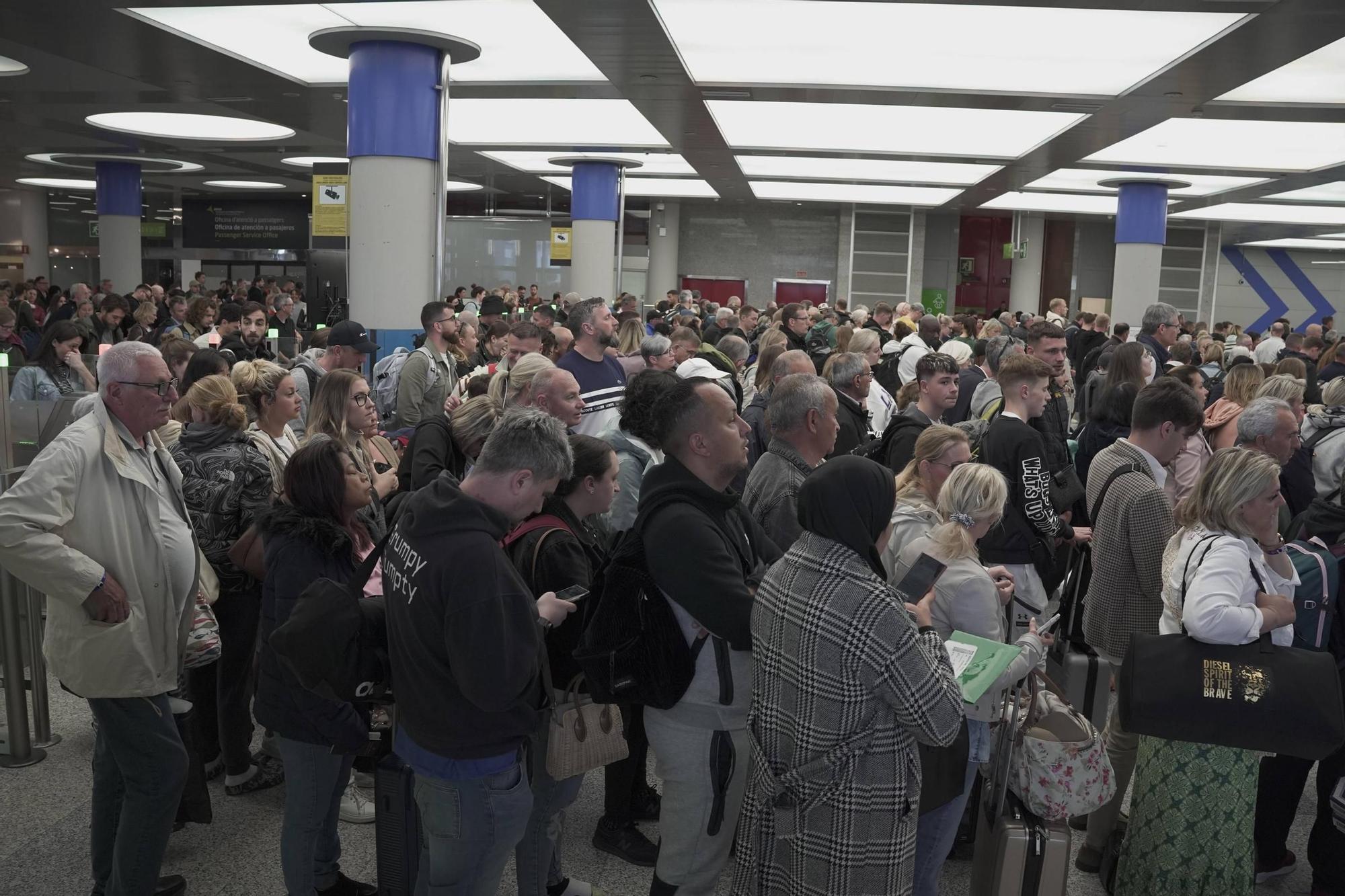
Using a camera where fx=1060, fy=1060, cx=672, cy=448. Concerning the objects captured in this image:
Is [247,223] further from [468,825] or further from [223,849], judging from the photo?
[468,825]

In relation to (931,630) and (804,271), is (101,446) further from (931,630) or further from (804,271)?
(804,271)

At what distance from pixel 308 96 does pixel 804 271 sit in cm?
1767

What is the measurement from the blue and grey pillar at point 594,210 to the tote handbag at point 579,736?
14494mm

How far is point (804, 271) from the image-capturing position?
91.8 ft

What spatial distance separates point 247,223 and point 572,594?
97.7 ft

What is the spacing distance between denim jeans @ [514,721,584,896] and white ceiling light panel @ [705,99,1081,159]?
8998 mm

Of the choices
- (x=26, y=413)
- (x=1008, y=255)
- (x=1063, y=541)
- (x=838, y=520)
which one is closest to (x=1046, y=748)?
(x=838, y=520)

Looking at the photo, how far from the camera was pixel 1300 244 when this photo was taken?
28.5 m

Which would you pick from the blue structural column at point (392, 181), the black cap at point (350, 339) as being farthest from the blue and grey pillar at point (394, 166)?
the black cap at point (350, 339)

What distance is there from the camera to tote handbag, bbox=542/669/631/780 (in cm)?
310

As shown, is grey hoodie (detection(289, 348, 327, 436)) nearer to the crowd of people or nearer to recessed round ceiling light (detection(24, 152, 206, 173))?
the crowd of people

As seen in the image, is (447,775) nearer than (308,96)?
Yes

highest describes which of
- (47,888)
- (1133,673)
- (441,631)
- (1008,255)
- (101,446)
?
(1008,255)

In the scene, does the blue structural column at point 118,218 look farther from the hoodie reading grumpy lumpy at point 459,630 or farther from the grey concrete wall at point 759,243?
the hoodie reading grumpy lumpy at point 459,630
